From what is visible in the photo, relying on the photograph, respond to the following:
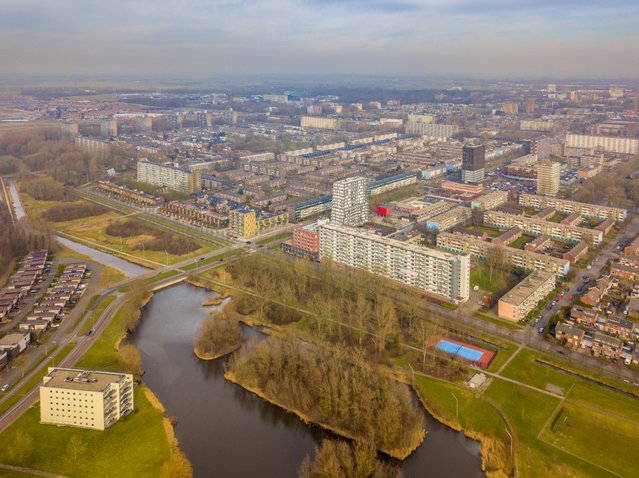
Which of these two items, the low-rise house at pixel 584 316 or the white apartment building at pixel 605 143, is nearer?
the low-rise house at pixel 584 316

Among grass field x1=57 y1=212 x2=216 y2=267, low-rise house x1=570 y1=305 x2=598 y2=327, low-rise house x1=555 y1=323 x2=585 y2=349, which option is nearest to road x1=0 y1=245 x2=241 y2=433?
grass field x1=57 y1=212 x2=216 y2=267

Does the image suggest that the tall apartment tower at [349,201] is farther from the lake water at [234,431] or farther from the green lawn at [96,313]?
the lake water at [234,431]

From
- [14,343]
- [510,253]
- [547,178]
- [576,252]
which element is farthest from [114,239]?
[547,178]

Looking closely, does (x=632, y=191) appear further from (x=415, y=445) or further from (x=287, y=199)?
(x=415, y=445)

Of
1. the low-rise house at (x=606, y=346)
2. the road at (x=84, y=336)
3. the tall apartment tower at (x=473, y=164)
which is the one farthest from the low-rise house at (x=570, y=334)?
the tall apartment tower at (x=473, y=164)

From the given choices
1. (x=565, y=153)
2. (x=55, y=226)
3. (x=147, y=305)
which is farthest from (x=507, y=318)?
(x=565, y=153)

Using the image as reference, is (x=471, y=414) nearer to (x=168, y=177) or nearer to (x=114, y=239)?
(x=114, y=239)

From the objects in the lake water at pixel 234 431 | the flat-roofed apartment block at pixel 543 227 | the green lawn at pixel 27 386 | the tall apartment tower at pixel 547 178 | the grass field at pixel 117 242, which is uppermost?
the tall apartment tower at pixel 547 178
